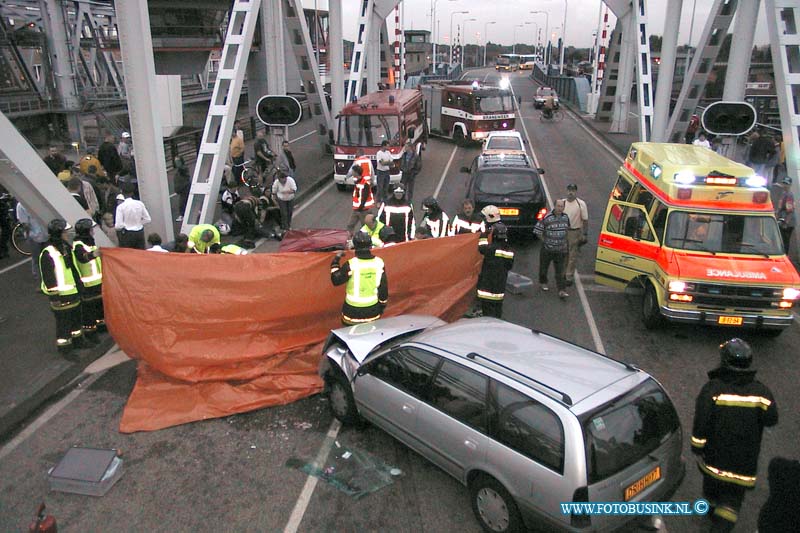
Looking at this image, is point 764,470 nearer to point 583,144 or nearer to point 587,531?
point 587,531

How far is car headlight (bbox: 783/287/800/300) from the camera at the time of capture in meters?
8.17

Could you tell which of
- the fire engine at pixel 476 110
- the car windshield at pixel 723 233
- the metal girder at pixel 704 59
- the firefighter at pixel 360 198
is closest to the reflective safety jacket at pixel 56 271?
the firefighter at pixel 360 198

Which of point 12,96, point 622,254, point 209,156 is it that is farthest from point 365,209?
point 12,96

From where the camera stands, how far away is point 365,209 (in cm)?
1268

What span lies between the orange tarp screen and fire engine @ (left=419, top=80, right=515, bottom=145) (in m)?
20.3

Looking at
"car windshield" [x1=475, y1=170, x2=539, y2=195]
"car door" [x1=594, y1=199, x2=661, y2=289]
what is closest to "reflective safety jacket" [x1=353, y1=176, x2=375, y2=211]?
"car windshield" [x1=475, y1=170, x2=539, y2=195]

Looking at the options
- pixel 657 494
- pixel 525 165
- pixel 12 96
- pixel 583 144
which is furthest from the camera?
pixel 12 96

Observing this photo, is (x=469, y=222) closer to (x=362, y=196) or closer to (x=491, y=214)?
(x=491, y=214)

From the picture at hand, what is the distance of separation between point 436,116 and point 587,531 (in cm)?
2779

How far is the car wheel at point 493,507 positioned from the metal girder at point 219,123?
973 cm

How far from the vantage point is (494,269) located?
339 inches

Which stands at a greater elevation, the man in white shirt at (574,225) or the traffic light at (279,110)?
the traffic light at (279,110)

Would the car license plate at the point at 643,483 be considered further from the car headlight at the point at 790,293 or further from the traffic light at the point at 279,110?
the traffic light at the point at 279,110

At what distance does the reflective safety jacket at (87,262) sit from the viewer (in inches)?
309
